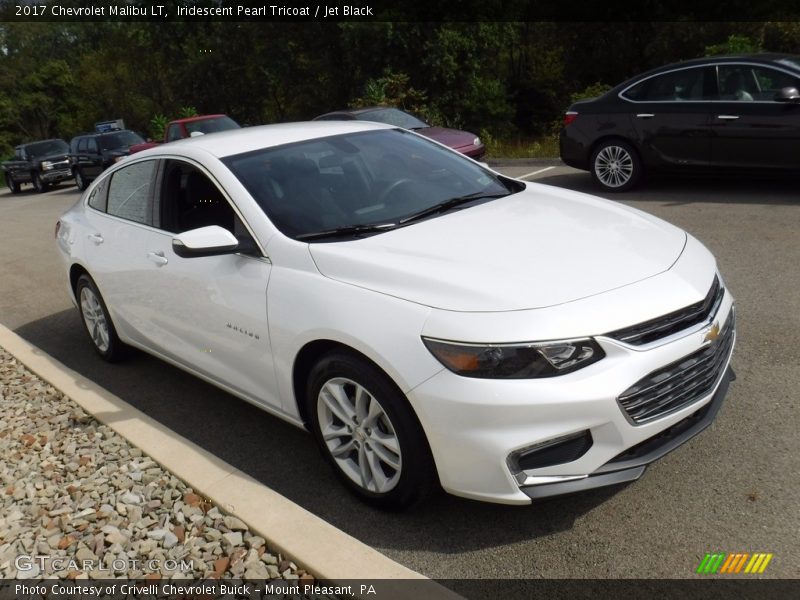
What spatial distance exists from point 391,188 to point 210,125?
15914 millimetres

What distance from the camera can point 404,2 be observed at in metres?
32.0

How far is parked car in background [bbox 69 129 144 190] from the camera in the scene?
73.4 feet

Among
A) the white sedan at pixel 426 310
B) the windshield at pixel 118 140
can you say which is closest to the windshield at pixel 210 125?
the windshield at pixel 118 140

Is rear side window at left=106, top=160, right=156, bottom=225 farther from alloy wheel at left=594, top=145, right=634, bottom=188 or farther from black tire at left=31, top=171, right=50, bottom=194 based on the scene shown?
black tire at left=31, top=171, right=50, bottom=194

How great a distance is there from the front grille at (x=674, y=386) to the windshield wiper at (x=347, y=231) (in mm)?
1480

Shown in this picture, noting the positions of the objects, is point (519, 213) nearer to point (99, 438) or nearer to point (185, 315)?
point (185, 315)

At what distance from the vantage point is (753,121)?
8.83 meters

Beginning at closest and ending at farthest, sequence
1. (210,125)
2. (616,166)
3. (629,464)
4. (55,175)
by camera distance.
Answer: (629,464)
(616,166)
(210,125)
(55,175)

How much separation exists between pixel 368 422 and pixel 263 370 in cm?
75

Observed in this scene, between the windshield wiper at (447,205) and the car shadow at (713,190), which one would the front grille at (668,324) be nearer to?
the windshield wiper at (447,205)

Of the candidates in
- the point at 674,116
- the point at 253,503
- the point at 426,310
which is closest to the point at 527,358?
the point at 426,310

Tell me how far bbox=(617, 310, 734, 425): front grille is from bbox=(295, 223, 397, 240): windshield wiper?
148 centimetres

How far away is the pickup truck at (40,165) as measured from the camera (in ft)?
86.5

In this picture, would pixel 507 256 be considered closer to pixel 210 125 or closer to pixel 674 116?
pixel 674 116
